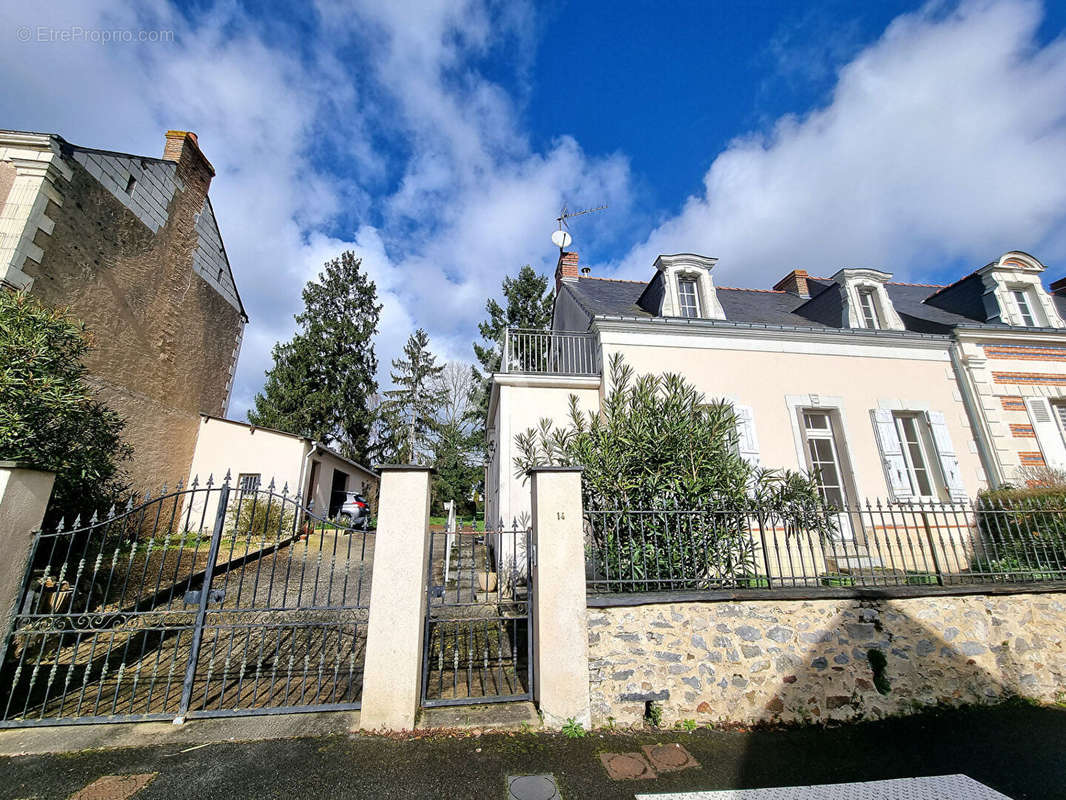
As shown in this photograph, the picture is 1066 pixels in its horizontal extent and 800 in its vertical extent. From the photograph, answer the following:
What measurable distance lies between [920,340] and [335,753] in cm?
1090

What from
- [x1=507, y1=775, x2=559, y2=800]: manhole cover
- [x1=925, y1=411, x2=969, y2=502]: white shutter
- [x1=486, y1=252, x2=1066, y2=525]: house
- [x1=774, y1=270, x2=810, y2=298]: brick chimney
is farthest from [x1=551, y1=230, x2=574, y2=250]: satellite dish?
[x1=507, y1=775, x2=559, y2=800]: manhole cover

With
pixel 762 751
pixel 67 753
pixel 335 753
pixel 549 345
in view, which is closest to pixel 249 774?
pixel 335 753

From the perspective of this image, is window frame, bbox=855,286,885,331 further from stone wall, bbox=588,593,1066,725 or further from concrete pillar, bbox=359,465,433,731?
concrete pillar, bbox=359,465,433,731

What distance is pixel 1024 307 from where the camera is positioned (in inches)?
341

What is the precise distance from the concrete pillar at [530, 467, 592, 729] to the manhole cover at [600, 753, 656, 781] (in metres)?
0.37

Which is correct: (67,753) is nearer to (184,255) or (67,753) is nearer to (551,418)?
(551,418)

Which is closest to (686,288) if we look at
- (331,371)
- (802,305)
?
(802,305)

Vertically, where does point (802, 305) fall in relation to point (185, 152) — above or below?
below

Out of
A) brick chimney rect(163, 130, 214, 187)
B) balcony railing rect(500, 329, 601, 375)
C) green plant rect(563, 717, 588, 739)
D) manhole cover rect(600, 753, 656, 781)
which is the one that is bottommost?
manhole cover rect(600, 753, 656, 781)

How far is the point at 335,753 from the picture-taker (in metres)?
2.88

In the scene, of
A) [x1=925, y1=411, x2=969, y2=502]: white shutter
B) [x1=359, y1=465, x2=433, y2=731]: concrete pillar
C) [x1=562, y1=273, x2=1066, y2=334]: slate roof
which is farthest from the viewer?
[x1=562, y1=273, x2=1066, y2=334]: slate roof

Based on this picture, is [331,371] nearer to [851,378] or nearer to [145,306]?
[145,306]

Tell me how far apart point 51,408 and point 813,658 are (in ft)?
26.6

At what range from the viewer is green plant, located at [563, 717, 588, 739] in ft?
10.4
